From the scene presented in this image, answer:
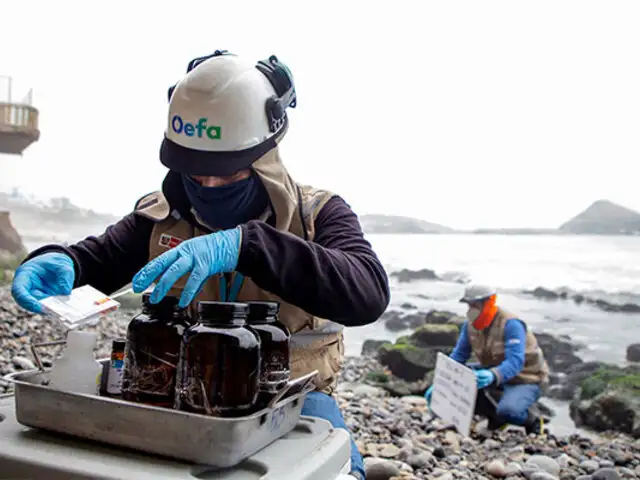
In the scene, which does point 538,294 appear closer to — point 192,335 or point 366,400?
point 366,400

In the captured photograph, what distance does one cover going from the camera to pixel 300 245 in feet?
5.19

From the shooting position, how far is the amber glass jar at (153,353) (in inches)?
54.9

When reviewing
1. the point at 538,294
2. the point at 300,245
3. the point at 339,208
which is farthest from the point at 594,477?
the point at 538,294

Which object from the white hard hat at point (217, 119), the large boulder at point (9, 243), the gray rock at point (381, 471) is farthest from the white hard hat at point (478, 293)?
the large boulder at point (9, 243)

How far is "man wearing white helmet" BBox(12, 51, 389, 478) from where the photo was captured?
1.59 meters

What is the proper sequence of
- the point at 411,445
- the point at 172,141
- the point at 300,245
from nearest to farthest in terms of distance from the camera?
1. the point at 300,245
2. the point at 172,141
3. the point at 411,445

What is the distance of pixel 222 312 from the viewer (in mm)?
1283

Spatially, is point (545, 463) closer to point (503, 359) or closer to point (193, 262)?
point (503, 359)

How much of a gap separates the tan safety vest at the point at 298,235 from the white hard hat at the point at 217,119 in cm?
10

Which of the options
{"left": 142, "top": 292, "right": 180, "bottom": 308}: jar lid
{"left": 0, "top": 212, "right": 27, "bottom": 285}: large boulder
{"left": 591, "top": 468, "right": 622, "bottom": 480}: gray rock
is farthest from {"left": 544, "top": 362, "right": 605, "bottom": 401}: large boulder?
{"left": 142, "top": 292, "right": 180, "bottom": 308}: jar lid

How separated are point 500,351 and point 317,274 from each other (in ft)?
15.4

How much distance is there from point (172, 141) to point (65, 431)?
0.87 metres

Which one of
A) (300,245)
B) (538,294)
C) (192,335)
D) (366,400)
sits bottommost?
(366,400)

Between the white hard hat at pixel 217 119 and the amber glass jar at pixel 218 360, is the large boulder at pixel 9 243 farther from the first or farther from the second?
the amber glass jar at pixel 218 360
